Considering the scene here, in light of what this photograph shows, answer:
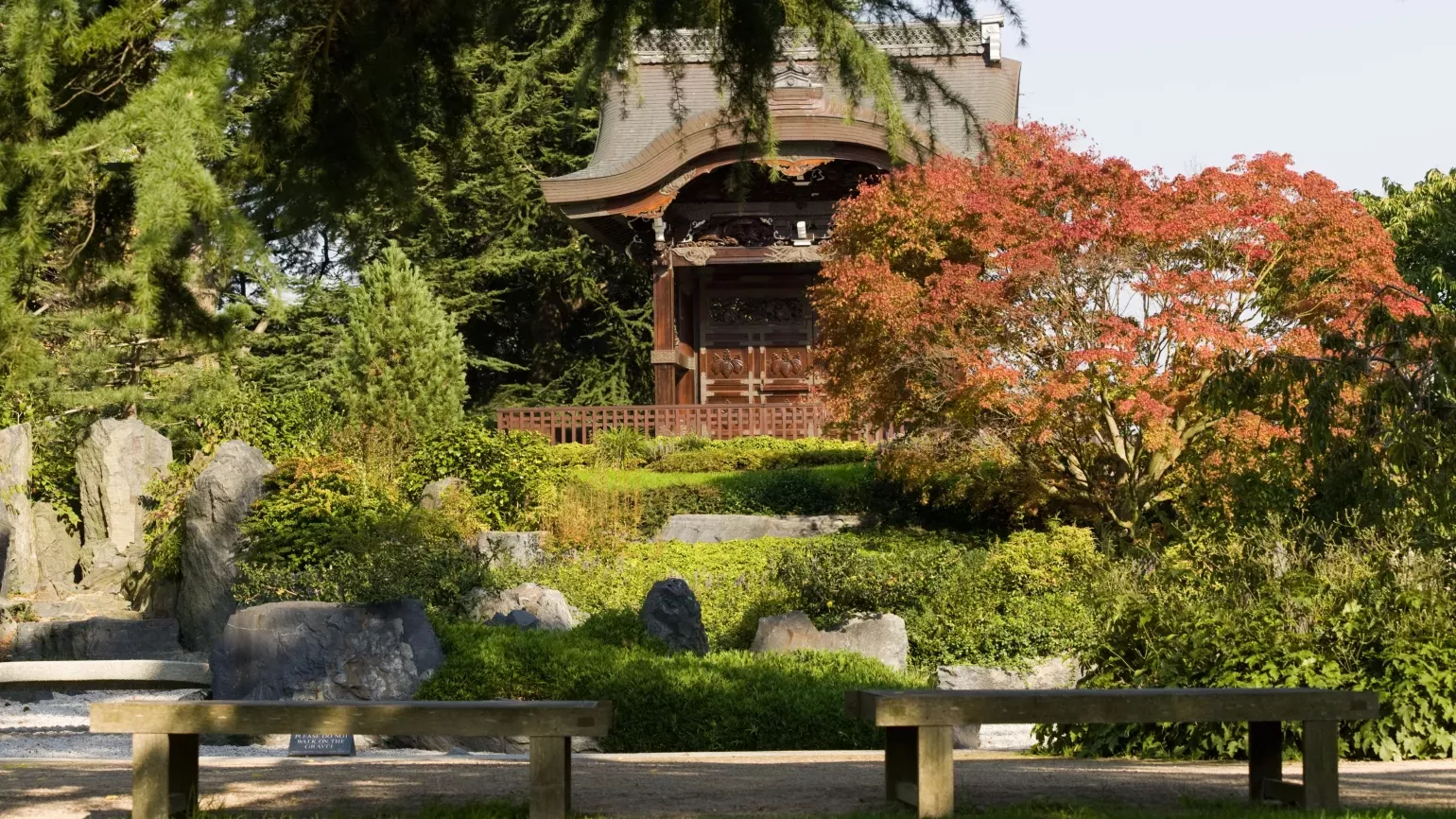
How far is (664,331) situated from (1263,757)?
17026mm

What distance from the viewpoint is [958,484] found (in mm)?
16438

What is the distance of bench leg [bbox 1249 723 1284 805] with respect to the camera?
6582mm

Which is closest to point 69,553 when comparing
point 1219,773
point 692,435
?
point 692,435

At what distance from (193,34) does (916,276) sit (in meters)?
12.4

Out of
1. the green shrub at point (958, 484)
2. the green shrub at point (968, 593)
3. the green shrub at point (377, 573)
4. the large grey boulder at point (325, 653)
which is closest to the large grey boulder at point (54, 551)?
the green shrub at point (377, 573)

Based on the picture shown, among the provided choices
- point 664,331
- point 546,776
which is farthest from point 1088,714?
point 664,331

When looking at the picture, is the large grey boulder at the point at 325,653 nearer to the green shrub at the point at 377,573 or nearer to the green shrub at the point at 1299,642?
the green shrub at the point at 377,573

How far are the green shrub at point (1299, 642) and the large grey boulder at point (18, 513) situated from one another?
1257 centimetres

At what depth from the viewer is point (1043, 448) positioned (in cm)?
1573

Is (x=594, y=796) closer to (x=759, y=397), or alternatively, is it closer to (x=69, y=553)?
(x=69, y=553)

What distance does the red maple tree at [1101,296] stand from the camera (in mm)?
14305

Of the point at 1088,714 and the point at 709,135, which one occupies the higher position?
the point at 709,135

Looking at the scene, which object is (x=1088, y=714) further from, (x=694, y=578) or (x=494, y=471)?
(x=494, y=471)

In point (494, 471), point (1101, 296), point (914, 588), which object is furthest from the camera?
point (494, 471)
